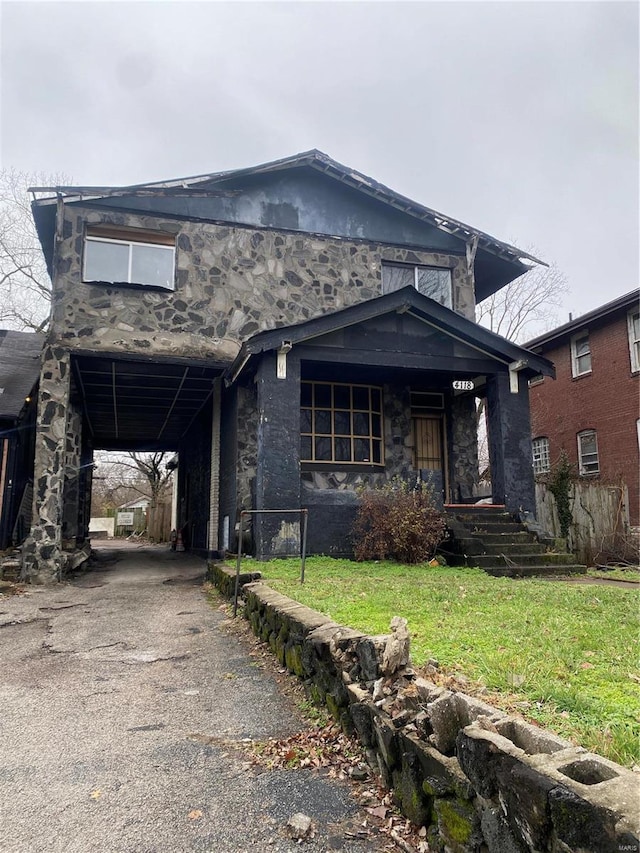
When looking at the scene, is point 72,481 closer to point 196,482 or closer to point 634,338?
point 196,482

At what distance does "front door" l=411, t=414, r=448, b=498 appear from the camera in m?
13.4

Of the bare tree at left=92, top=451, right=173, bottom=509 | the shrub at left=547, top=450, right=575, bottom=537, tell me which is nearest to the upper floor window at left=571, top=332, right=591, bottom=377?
the shrub at left=547, top=450, right=575, bottom=537

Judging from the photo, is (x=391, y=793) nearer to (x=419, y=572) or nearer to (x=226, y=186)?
(x=419, y=572)

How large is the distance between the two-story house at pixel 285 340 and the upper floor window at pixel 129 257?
3 cm

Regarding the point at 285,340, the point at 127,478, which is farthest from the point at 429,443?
the point at 127,478

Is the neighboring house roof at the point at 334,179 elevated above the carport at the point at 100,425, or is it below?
above

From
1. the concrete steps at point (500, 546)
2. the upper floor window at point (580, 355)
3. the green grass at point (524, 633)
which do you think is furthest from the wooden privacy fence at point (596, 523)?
the upper floor window at point (580, 355)

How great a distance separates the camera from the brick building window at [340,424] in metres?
12.1

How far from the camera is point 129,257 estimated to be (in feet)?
39.1

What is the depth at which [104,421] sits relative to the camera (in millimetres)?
18844

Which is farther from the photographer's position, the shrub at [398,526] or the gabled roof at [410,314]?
the gabled roof at [410,314]

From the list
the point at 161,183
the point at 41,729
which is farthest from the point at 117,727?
the point at 161,183

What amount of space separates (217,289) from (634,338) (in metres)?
11.9

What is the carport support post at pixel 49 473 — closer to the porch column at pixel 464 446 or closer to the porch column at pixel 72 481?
the porch column at pixel 72 481
